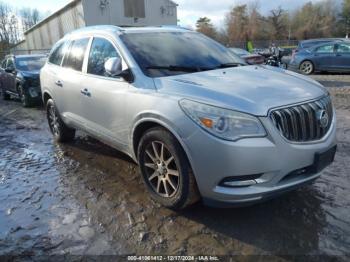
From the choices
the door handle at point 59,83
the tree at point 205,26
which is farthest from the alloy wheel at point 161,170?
the tree at point 205,26

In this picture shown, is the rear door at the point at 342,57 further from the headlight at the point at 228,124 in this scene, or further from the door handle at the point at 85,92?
the headlight at the point at 228,124

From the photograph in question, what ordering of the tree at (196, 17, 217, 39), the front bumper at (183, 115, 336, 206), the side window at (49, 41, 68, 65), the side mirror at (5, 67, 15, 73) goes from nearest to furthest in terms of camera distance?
the front bumper at (183, 115, 336, 206) < the side window at (49, 41, 68, 65) < the side mirror at (5, 67, 15, 73) < the tree at (196, 17, 217, 39)

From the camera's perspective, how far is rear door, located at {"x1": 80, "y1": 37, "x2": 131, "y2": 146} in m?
4.09

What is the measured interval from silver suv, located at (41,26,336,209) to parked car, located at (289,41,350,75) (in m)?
12.8

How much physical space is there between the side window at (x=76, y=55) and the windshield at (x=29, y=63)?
6.36 metres

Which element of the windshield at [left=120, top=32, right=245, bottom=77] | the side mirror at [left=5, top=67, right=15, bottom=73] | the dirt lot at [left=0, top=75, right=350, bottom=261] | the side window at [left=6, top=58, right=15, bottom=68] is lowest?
the dirt lot at [left=0, top=75, right=350, bottom=261]

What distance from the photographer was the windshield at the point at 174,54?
3953 millimetres

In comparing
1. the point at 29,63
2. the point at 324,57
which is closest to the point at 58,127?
the point at 29,63

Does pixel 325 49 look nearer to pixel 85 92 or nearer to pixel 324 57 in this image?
pixel 324 57

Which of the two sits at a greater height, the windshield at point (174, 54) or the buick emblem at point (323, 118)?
the windshield at point (174, 54)

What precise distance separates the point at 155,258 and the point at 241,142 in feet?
3.92

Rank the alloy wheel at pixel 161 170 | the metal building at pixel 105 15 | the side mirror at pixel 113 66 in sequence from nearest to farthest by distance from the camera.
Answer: the alloy wheel at pixel 161 170 → the side mirror at pixel 113 66 → the metal building at pixel 105 15

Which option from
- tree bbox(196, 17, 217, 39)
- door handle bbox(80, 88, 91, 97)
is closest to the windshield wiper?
door handle bbox(80, 88, 91, 97)

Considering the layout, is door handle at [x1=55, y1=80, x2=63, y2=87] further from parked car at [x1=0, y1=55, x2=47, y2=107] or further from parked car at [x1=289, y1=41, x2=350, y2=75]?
parked car at [x1=289, y1=41, x2=350, y2=75]
